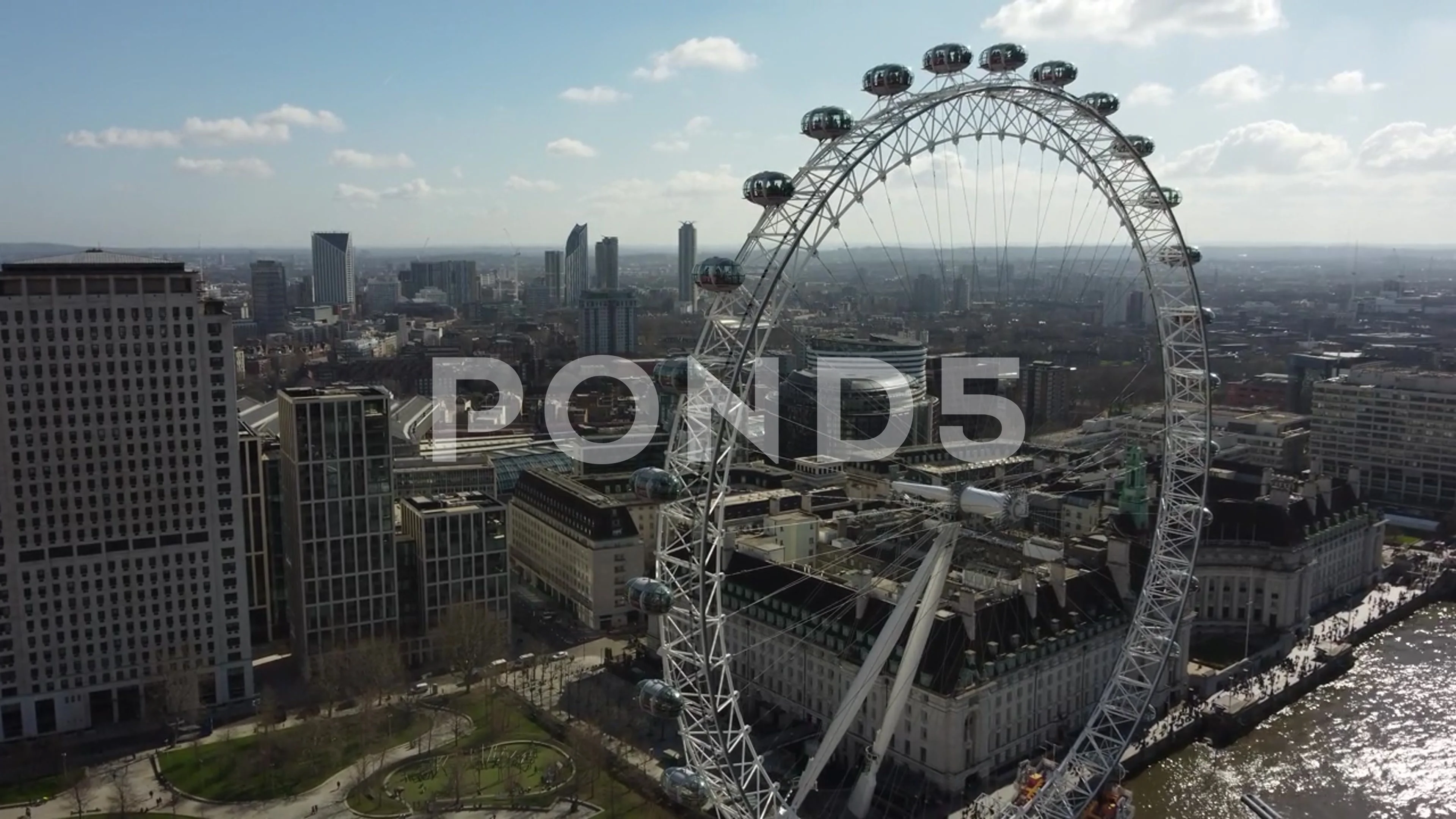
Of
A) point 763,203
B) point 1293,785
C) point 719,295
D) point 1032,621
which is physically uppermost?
point 763,203

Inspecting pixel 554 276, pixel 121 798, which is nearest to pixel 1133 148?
pixel 121 798

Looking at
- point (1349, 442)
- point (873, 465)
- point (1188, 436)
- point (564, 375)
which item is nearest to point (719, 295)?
point (1188, 436)

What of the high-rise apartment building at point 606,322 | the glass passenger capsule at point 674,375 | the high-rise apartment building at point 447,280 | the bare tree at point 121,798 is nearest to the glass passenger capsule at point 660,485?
the glass passenger capsule at point 674,375

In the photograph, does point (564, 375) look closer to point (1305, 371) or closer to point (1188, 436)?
point (1305, 371)

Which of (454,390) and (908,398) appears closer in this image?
(908,398)

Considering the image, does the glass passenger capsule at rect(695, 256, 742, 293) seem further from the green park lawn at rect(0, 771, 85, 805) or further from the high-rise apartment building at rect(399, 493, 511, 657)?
the green park lawn at rect(0, 771, 85, 805)

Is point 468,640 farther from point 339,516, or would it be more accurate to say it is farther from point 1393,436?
point 1393,436

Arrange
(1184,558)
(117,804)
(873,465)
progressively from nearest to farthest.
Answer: (1184,558) → (117,804) → (873,465)

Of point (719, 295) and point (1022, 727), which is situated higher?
point (719, 295)
